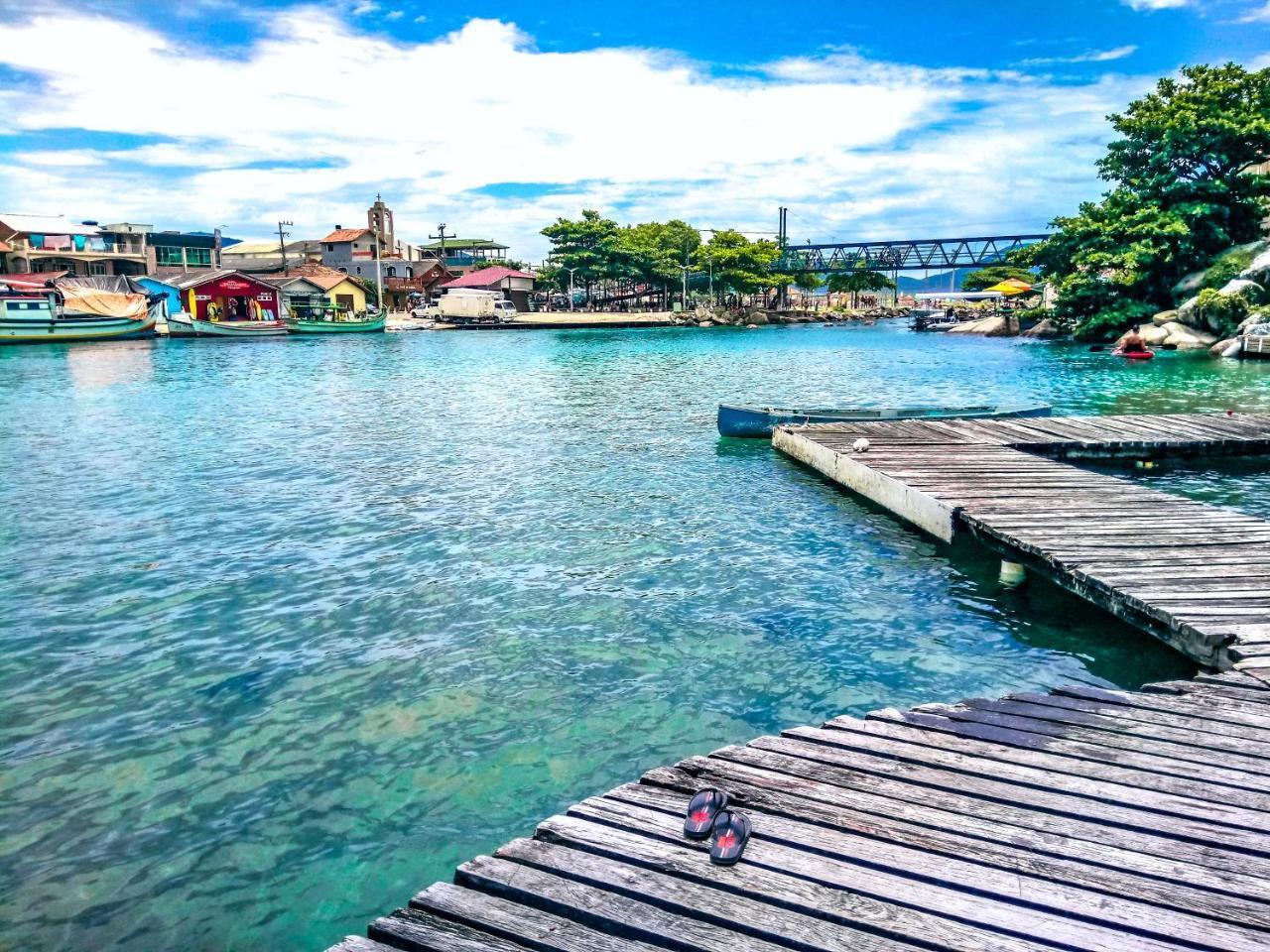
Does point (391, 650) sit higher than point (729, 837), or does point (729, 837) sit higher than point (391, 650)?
point (729, 837)

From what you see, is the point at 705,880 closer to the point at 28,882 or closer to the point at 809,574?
the point at 28,882

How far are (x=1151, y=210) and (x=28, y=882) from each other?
66584mm

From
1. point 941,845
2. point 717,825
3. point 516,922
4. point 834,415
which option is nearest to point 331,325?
point 834,415

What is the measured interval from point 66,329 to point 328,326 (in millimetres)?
22229

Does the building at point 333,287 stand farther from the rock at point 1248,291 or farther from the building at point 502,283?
the rock at point 1248,291

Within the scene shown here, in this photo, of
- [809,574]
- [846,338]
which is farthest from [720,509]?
[846,338]

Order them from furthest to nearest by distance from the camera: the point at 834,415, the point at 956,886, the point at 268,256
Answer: the point at 268,256
the point at 834,415
the point at 956,886

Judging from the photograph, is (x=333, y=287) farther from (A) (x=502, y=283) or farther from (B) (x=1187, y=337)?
(B) (x=1187, y=337)

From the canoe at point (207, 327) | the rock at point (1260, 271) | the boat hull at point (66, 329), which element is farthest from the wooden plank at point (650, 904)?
the canoe at point (207, 327)

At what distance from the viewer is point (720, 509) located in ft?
52.1

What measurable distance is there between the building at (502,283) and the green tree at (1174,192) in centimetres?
6909

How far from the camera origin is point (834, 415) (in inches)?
885

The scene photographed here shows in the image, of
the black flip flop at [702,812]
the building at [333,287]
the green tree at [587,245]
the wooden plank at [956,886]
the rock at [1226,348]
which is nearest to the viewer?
the wooden plank at [956,886]

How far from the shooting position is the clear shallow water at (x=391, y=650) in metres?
6.29
